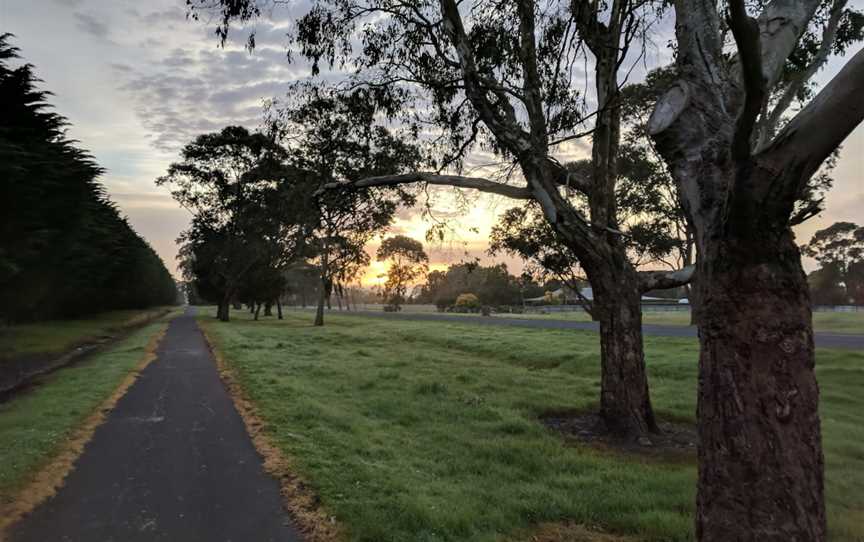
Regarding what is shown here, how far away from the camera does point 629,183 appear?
2525cm

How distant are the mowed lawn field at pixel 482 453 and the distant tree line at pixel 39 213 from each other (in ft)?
28.5

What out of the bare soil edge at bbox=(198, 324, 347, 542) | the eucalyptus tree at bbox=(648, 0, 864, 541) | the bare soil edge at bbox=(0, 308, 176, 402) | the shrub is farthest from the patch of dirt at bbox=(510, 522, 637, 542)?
the shrub

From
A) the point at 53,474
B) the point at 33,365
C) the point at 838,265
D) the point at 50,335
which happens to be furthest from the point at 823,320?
the point at 50,335

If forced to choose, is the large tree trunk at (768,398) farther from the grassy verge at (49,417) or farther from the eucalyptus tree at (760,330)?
the grassy verge at (49,417)

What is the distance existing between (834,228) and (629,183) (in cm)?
5647

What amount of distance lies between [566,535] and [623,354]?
12.9 ft

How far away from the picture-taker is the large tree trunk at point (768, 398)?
3215 millimetres

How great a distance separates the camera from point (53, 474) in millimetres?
5887

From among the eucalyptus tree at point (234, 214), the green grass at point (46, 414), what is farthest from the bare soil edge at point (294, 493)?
the eucalyptus tree at point (234, 214)

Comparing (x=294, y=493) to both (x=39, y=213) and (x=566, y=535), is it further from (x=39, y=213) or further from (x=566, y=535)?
Result: (x=39, y=213)

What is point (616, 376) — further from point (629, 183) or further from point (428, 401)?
point (629, 183)

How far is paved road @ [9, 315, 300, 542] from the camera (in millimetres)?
4461

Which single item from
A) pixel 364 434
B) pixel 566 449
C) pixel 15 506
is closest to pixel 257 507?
pixel 15 506

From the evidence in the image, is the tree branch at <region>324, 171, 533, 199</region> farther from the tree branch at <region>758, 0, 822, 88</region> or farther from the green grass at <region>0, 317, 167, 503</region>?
the green grass at <region>0, 317, 167, 503</region>
